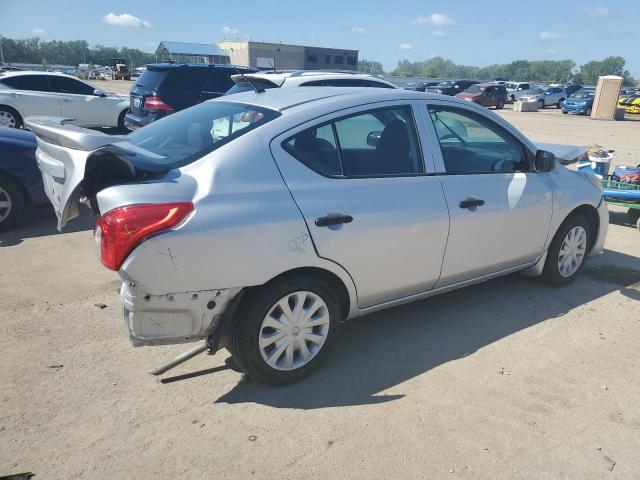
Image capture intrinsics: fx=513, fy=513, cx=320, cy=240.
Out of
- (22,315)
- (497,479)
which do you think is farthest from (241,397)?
(22,315)

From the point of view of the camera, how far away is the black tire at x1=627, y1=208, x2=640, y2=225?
686cm

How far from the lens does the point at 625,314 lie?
4.25 meters

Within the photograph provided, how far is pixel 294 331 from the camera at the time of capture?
10.1ft

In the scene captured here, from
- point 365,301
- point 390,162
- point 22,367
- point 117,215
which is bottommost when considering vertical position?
point 22,367

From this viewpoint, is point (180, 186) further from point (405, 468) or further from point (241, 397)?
point (405, 468)

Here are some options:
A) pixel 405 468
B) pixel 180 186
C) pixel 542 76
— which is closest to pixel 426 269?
pixel 405 468

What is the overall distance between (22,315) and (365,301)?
2666 mm

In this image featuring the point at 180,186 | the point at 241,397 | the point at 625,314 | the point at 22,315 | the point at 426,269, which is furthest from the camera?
the point at 625,314

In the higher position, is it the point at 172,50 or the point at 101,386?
the point at 172,50

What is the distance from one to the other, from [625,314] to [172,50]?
6284 cm

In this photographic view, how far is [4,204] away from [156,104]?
4260 mm

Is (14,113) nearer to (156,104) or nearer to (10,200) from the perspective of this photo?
(156,104)

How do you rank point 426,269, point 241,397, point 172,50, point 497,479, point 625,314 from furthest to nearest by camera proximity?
point 172,50
point 625,314
point 426,269
point 241,397
point 497,479

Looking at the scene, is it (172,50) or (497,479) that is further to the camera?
(172,50)
